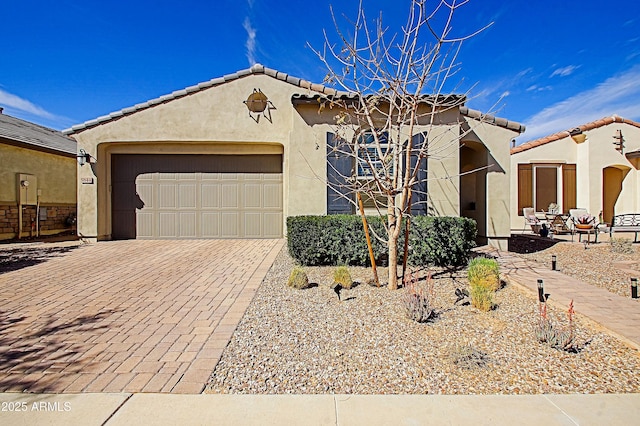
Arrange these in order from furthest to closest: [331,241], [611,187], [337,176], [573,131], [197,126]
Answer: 1. [611,187]
2. [573,131]
3. [197,126]
4. [337,176]
5. [331,241]

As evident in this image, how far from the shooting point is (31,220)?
12.8 metres

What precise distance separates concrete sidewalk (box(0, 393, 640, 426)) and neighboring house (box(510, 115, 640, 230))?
12320 millimetres

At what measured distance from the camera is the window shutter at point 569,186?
1344cm

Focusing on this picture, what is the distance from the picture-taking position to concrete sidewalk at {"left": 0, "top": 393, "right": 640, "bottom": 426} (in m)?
2.36

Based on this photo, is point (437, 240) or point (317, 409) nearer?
point (317, 409)

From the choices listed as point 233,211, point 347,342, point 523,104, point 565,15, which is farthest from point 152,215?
point 565,15

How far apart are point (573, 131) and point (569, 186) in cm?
207

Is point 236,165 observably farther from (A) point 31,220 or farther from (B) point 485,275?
(B) point 485,275

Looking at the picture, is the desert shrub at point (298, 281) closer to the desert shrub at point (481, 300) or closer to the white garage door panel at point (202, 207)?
the desert shrub at point (481, 300)

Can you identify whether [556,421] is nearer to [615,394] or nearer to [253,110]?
Result: [615,394]

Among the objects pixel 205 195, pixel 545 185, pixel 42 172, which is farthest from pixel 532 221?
pixel 42 172

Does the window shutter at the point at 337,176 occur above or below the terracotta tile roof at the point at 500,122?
below

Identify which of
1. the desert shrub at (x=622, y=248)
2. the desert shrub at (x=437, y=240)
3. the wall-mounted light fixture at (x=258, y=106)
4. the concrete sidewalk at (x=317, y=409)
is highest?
the wall-mounted light fixture at (x=258, y=106)

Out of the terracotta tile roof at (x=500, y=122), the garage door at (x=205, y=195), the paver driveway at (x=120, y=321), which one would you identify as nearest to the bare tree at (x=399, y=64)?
the paver driveway at (x=120, y=321)
